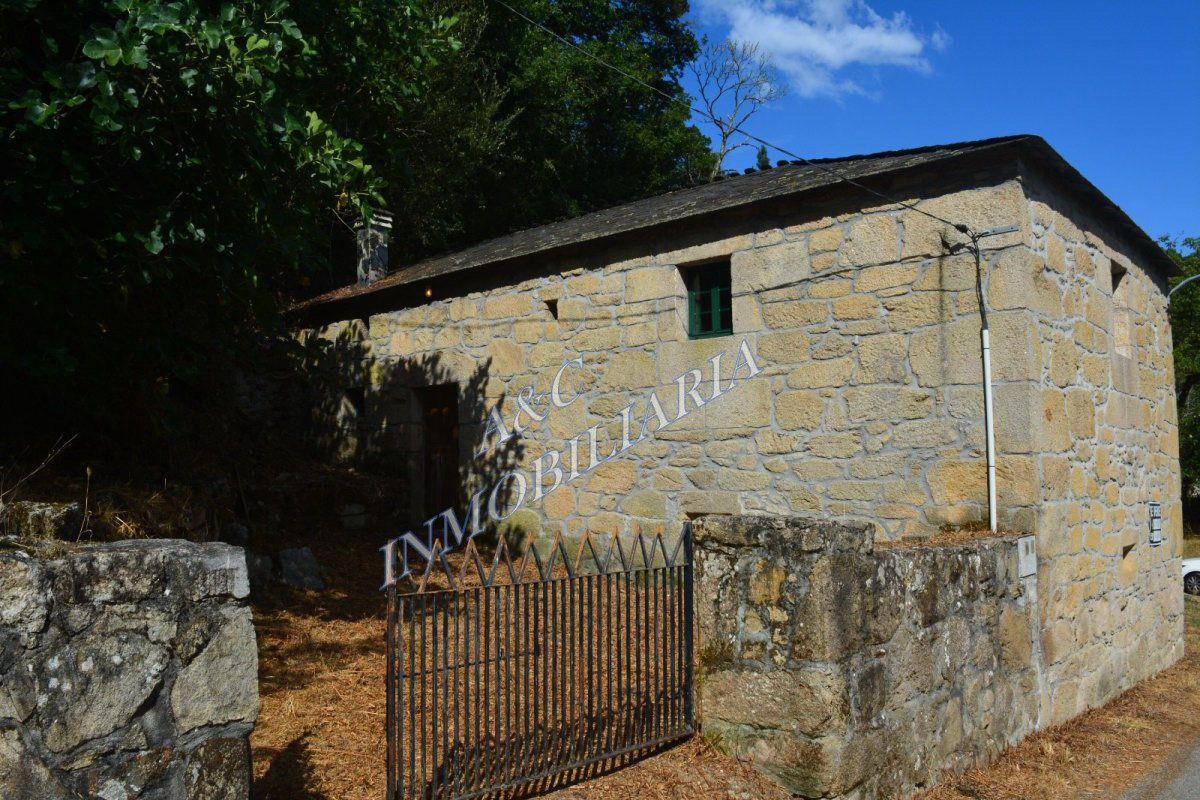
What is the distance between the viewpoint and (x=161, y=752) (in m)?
2.58

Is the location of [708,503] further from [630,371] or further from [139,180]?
[139,180]

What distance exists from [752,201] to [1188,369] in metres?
21.2

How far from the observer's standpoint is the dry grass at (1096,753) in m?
5.36

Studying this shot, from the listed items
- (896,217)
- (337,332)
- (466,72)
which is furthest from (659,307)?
(466,72)

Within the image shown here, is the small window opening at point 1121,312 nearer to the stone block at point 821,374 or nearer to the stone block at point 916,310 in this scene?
the stone block at point 916,310

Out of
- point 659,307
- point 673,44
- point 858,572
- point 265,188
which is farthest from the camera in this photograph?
point 673,44

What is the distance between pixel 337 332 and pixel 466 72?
6452 millimetres

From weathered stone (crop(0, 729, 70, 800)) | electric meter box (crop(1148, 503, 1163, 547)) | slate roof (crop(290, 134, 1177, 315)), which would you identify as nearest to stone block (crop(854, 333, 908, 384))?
slate roof (crop(290, 134, 1177, 315))

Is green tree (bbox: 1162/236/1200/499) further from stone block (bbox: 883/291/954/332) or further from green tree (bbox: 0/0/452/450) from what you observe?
green tree (bbox: 0/0/452/450)

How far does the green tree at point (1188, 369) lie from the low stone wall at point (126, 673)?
83.5 feet

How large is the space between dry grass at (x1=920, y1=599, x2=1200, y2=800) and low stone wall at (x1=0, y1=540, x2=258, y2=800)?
12.8 feet

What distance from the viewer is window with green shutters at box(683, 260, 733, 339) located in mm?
8344

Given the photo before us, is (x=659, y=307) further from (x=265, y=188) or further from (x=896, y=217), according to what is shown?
(x=265, y=188)

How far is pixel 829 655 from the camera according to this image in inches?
172
